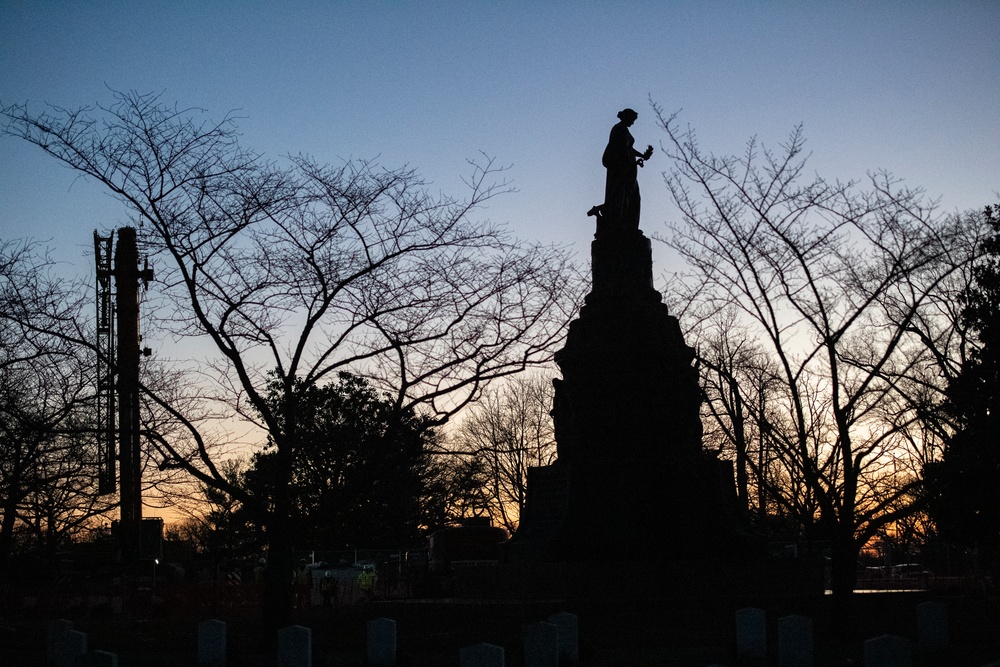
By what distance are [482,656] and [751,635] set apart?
4.24 meters

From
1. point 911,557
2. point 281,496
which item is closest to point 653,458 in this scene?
point 281,496

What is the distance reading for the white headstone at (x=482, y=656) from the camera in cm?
1074

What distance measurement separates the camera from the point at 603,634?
50.2ft

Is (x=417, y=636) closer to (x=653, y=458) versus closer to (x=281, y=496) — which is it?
(x=281, y=496)

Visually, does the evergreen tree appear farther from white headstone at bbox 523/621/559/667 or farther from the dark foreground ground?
white headstone at bbox 523/621/559/667

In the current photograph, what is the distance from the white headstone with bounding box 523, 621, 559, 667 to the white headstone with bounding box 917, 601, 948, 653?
16.8 ft

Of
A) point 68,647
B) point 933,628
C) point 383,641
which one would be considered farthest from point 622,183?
point 68,647

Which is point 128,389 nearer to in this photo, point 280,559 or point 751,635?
point 280,559

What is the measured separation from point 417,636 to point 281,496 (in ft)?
10.2

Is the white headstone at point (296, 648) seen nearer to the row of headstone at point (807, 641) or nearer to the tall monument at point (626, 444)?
the row of headstone at point (807, 641)

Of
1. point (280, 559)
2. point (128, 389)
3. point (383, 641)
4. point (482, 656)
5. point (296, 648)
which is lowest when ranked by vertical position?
point (383, 641)

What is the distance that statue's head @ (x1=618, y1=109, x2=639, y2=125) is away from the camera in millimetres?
21359

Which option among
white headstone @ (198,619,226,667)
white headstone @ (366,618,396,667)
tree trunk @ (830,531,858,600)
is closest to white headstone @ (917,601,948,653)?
tree trunk @ (830,531,858,600)

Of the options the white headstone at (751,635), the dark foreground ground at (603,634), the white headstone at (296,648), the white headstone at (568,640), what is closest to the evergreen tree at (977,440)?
the dark foreground ground at (603,634)
